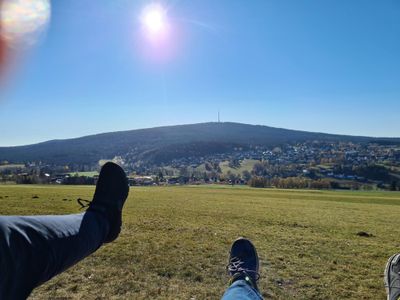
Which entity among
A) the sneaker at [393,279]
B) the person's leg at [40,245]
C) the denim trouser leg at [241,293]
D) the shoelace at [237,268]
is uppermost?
the person's leg at [40,245]

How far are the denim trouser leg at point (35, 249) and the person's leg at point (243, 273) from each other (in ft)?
3.80

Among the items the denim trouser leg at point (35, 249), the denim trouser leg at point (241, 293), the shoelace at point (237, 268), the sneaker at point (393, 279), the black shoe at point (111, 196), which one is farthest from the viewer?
the sneaker at point (393, 279)

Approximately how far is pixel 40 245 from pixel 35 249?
2.4 inches

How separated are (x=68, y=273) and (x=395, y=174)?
15154 centimetres

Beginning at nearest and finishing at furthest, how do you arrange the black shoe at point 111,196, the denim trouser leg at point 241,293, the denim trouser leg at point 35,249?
the denim trouser leg at point 35,249, the denim trouser leg at point 241,293, the black shoe at point 111,196

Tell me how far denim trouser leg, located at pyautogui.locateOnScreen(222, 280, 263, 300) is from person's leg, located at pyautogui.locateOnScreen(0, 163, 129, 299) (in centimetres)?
108

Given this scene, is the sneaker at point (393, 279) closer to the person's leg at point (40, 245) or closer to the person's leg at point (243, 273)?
the person's leg at point (243, 273)

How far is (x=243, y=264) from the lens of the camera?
386 centimetres

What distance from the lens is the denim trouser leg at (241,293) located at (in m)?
2.63

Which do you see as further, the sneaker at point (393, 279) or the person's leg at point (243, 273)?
the sneaker at point (393, 279)

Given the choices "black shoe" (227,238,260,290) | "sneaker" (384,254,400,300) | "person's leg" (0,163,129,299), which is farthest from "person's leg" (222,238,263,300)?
"sneaker" (384,254,400,300)

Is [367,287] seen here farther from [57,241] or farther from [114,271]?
[57,241]

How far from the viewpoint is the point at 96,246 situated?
2.77 meters

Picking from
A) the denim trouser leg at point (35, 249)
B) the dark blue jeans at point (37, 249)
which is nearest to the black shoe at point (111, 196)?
the dark blue jeans at point (37, 249)
